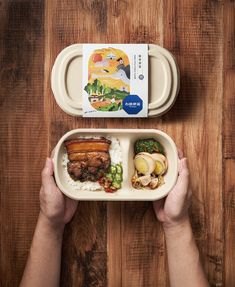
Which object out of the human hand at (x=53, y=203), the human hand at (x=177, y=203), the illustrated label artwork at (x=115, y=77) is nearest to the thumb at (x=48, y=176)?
the human hand at (x=53, y=203)

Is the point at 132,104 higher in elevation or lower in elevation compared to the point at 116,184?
higher

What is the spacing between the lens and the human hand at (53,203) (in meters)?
1.36

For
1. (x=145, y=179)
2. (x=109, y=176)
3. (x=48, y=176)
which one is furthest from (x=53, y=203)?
(x=145, y=179)

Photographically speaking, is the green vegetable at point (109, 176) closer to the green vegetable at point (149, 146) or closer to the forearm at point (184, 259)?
the green vegetable at point (149, 146)

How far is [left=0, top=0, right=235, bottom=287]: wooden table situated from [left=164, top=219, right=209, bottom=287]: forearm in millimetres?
116

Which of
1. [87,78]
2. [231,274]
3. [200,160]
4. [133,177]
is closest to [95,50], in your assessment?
[87,78]

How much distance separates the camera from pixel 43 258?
1436 mm

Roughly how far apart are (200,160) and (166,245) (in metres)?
0.34

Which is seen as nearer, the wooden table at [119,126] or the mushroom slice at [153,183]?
the mushroom slice at [153,183]

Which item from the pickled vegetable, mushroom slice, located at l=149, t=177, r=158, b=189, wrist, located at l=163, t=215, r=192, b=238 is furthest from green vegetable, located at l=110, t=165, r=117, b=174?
wrist, located at l=163, t=215, r=192, b=238

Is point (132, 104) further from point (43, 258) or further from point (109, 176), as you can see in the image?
point (43, 258)

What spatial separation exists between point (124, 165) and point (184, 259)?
39 cm

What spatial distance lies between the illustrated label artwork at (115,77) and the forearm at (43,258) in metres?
0.46

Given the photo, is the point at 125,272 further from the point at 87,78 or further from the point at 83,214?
the point at 87,78
